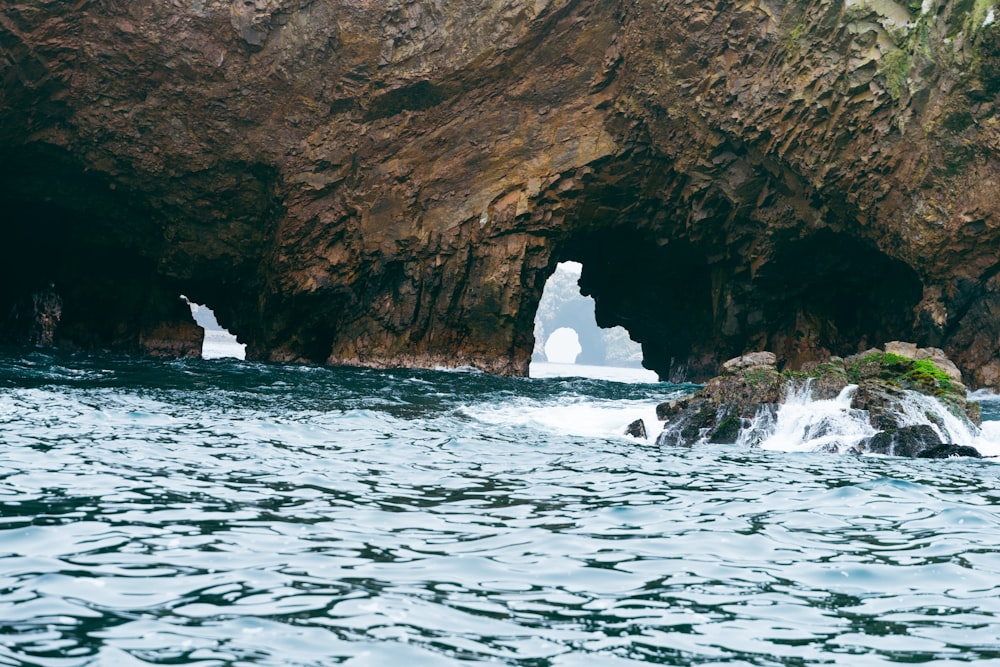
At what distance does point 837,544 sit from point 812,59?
84.9 feet

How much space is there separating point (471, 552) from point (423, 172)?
3162cm

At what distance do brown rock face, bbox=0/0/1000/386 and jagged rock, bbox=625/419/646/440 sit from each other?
16.2 metres

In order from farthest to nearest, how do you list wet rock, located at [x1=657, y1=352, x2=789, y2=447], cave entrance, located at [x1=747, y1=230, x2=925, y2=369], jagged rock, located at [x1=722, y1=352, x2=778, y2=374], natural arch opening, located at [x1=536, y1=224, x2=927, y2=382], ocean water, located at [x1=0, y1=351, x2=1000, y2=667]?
natural arch opening, located at [x1=536, y1=224, x2=927, y2=382] → cave entrance, located at [x1=747, y1=230, x2=925, y2=369] → jagged rock, located at [x1=722, y1=352, x2=778, y2=374] → wet rock, located at [x1=657, y1=352, x2=789, y2=447] → ocean water, located at [x1=0, y1=351, x2=1000, y2=667]

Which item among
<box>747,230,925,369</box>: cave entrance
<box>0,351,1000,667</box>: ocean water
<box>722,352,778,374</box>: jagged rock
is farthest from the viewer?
<box>747,230,925,369</box>: cave entrance

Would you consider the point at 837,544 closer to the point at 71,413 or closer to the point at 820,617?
the point at 820,617

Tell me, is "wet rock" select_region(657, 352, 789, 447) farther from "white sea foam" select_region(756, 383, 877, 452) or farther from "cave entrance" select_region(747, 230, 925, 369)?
"cave entrance" select_region(747, 230, 925, 369)

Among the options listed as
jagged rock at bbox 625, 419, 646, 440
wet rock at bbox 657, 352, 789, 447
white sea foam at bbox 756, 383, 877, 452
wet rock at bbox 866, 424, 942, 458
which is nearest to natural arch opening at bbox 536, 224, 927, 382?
wet rock at bbox 657, 352, 789, 447

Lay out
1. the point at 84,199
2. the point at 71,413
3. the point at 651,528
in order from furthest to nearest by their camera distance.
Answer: the point at 84,199 < the point at 71,413 < the point at 651,528

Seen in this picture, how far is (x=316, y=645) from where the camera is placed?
5.02m

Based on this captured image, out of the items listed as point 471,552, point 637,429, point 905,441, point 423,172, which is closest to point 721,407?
→ point 637,429

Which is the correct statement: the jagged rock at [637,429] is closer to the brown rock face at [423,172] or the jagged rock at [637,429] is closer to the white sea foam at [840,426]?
the white sea foam at [840,426]

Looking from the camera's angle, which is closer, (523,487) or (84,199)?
(523,487)

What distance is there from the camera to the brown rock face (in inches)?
1291

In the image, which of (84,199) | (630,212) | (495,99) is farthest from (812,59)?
(84,199)
